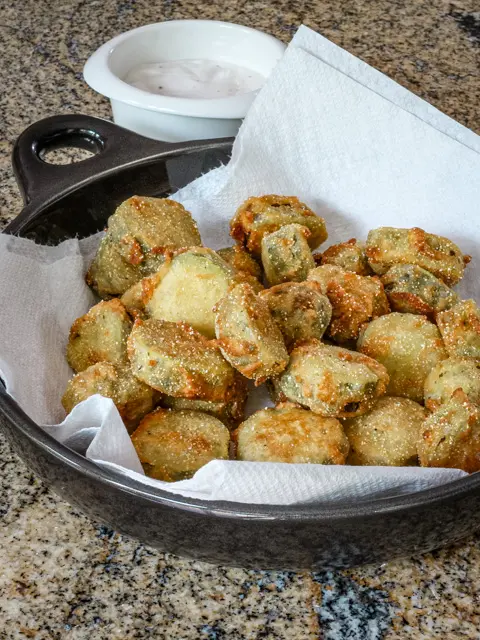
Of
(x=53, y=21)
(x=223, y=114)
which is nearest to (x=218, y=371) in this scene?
(x=223, y=114)

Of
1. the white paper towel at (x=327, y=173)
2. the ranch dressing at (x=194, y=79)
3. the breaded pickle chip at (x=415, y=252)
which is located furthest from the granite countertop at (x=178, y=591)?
the ranch dressing at (x=194, y=79)

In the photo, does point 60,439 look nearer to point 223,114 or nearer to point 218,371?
point 218,371

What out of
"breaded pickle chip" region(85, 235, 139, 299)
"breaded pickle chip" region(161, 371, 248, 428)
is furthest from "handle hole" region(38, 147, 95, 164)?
"breaded pickle chip" region(161, 371, 248, 428)

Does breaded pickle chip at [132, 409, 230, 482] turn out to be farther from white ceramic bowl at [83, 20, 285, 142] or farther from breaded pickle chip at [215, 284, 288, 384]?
white ceramic bowl at [83, 20, 285, 142]

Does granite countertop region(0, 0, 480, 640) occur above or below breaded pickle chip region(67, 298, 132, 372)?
below

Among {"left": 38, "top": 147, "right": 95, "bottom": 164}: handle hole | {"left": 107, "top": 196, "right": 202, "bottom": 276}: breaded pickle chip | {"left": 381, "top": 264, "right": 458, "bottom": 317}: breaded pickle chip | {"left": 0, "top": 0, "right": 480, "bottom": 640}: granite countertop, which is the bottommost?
{"left": 38, "top": 147, "right": 95, "bottom": 164}: handle hole

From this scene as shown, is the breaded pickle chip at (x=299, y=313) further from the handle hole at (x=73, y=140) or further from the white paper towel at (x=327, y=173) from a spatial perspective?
the handle hole at (x=73, y=140)

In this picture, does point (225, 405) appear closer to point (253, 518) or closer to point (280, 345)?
point (280, 345)
